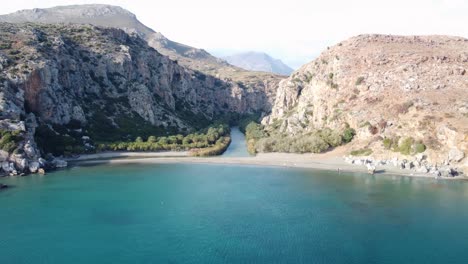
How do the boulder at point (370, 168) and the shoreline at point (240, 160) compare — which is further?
the shoreline at point (240, 160)

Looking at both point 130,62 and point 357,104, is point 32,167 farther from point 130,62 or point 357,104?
point 357,104

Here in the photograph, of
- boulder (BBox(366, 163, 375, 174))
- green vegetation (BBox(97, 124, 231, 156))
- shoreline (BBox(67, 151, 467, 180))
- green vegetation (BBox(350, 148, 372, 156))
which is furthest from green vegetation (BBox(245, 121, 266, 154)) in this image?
boulder (BBox(366, 163, 375, 174))

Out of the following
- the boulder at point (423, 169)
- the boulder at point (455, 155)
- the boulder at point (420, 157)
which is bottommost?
the boulder at point (423, 169)

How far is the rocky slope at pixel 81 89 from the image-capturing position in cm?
9062

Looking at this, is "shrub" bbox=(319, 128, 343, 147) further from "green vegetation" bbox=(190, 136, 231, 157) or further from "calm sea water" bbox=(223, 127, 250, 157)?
"green vegetation" bbox=(190, 136, 231, 157)

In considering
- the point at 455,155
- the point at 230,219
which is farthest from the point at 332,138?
the point at 230,219

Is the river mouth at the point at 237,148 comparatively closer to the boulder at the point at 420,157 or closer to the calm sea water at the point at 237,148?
the calm sea water at the point at 237,148

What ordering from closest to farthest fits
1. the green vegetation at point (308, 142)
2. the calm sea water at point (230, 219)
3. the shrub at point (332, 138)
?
the calm sea water at point (230, 219) < the green vegetation at point (308, 142) < the shrub at point (332, 138)

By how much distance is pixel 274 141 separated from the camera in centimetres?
10912

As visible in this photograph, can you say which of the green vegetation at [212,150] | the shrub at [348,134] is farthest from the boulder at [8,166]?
the shrub at [348,134]

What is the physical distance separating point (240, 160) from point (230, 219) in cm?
4351

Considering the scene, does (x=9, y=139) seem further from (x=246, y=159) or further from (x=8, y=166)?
(x=246, y=159)

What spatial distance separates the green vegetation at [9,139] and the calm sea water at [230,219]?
7182mm

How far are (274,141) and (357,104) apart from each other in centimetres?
2449
